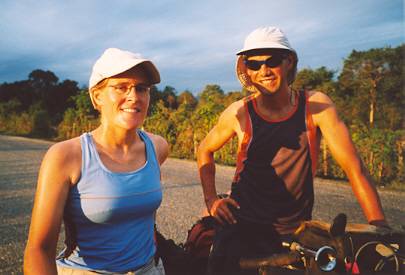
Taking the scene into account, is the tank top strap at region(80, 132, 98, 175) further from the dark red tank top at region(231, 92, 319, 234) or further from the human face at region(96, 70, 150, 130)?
the dark red tank top at region(231, 92, 319, 234)

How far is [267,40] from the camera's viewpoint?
223 cm

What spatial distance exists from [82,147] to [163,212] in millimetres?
4909

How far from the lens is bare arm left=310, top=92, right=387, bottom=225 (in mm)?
1956

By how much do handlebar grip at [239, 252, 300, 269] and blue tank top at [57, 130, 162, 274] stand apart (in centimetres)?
57

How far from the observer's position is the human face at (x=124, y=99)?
70.1 inches

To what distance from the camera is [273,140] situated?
2.15 m

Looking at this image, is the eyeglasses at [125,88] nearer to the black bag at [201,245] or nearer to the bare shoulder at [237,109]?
the bare shoulder at [237,109]

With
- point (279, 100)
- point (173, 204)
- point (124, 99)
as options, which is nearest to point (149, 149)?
point (124, 99)

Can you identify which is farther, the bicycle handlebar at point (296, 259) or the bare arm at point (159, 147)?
the bare arm at point (159, 147)

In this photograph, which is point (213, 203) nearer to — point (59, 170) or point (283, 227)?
point (283, 227)

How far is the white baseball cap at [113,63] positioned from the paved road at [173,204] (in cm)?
302

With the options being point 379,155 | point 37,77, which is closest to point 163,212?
point 379,155

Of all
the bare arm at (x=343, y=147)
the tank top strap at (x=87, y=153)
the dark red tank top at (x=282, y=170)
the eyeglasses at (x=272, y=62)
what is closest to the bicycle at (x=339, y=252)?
the bare arm at (x=343, y=147)

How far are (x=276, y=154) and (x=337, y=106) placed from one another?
21.8 metres
